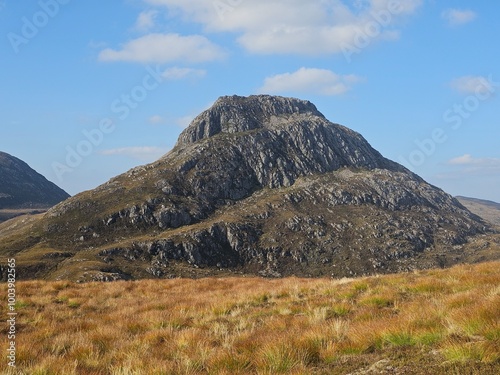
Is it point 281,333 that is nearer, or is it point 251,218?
point 281,333

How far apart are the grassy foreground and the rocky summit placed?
241 ft

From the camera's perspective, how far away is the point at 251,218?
13650 centimetres

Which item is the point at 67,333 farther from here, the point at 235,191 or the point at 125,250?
the point at 235,191

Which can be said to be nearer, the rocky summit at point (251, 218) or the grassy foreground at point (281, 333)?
the grassy foreground at point (281, 333)

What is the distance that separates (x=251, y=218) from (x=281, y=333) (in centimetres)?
12760

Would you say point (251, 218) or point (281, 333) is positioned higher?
point (251, 218)

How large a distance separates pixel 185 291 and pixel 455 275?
13769 millimetres

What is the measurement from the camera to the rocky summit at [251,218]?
108875mm

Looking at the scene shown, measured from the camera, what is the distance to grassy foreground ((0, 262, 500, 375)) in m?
6.59

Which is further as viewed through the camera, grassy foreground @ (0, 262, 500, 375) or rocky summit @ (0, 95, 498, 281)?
rocky summit @ (0, 95, 498, 281)

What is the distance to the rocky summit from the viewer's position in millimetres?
108875

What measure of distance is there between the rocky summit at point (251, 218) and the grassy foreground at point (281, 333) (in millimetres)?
73545

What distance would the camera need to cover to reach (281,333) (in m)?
9.16

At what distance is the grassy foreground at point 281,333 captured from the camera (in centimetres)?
659
